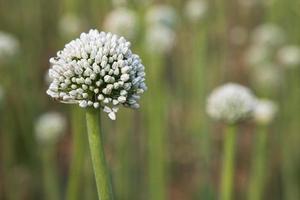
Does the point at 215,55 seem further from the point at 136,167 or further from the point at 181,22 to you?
Result: the point at 136,167

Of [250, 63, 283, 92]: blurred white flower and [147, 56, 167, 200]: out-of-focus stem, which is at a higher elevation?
[250, 63, 283, 92]: blurred white flower

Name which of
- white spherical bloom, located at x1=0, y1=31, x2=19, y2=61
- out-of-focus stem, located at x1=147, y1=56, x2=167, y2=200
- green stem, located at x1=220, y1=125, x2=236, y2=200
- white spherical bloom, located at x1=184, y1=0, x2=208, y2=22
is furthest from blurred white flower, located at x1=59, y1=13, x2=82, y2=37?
green stem, located at x1=220, y1=125, x2=236, y2=200

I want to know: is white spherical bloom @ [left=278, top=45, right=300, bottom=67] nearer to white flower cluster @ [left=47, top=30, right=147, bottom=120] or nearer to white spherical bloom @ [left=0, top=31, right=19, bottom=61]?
white spherical bloom @ [left=0, top=31, right=19, bottom=61]

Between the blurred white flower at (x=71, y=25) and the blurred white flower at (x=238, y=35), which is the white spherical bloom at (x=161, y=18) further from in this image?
the blurred white flower at (x=238, y=35)

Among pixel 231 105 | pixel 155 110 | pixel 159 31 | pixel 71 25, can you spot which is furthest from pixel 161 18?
pixel 231 105

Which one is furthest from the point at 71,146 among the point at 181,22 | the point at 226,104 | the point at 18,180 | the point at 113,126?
the point at 226,104

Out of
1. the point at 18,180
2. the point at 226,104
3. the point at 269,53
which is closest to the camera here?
the point at 226,104
